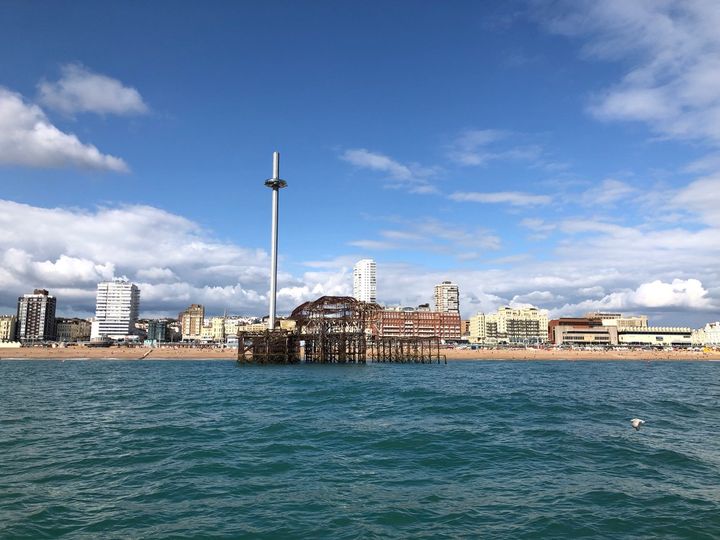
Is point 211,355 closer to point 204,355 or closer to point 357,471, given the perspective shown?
point 204,355

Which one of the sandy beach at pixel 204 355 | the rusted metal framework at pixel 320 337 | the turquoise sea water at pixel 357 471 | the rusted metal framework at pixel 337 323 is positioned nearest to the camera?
the turquoise sea water at pixel 357 471

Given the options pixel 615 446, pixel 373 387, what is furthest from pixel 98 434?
pixel 373 387

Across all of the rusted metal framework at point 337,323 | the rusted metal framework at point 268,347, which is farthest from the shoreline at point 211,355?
the rusted metal framework at point 337,323

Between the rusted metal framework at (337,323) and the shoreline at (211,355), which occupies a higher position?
the rusted metal framework at (337,323)

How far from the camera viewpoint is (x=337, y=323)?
97375mm

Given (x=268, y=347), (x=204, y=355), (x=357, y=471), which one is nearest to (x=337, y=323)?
(x=268, y=347)

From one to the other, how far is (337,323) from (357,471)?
262ft

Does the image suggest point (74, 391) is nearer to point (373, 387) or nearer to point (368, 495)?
point (373, 387)

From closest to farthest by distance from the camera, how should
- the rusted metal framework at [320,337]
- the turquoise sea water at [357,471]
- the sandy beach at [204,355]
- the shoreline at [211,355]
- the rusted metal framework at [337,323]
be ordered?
1. the turquoise sea water at [357,471]
2. the rusted metal framework at [320,337]
3. the rusted metal framework at [337,323]
4. the shoreline at [211,355]
5. the sandy beach at [204,355]

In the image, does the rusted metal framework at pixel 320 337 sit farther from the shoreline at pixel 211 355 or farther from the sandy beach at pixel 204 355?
the sandy beach at pixel 204 355

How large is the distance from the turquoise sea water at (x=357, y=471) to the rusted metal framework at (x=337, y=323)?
59687mm

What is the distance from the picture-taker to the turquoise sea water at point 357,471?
1293cm

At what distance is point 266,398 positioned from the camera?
38.8 metres

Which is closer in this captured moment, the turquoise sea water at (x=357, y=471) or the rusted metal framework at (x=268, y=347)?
the turquoise sea water at (x=357, y=471)
